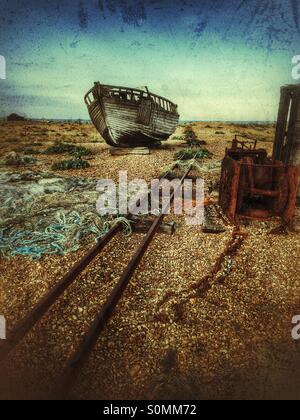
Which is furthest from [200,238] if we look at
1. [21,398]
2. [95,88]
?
[95,88]

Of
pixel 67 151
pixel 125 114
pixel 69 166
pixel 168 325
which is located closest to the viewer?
pixel 168 325

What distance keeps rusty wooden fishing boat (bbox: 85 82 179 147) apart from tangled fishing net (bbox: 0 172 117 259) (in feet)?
20.3

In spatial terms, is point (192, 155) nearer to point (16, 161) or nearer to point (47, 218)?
point (16, 161)

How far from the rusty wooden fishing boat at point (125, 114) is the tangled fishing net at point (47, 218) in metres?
6.19

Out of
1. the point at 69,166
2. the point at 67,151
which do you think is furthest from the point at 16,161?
the point at 67,151

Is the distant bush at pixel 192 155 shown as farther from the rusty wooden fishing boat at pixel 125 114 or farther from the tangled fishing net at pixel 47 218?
→ the tangled fishing net at pixel 47 218

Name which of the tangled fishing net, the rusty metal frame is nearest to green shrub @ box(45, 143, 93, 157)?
the tangled fishing net

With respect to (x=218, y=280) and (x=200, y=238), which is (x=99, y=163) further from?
(x=218, y=280)

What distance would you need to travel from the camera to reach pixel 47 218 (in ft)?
18.4

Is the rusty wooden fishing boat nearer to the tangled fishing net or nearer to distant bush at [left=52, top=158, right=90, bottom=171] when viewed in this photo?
distant bush at [left=52, top=158, right=90, bottom=171]

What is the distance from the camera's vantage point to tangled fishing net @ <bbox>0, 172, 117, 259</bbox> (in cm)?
461

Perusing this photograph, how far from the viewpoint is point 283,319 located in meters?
3.06

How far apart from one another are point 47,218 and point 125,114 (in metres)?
9.29
